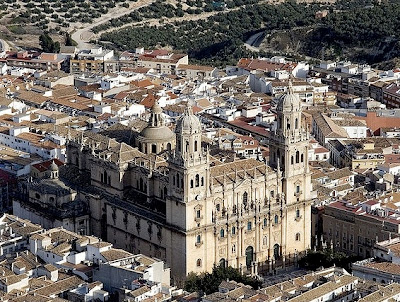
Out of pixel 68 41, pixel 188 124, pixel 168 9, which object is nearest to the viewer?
pixel 188 124

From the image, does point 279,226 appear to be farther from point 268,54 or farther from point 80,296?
point 268,54

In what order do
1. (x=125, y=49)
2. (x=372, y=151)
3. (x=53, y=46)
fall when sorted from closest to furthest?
1. (x=372, y=151)
2. (x=53, y=46)
3. (x=125, y=49)

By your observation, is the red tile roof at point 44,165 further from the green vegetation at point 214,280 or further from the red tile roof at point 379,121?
the red tile roof at point 379,121

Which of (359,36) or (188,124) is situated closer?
(188,124)

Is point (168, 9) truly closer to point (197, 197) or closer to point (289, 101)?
point (289, 101)

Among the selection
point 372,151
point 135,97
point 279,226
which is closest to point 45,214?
point 279,226

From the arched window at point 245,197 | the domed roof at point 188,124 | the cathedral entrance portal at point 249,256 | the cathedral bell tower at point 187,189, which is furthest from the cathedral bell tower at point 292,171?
the domed roof at point 188,124

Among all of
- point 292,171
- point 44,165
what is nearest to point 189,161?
point 292,171
